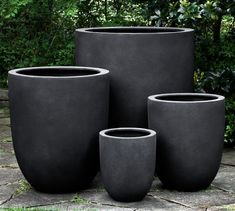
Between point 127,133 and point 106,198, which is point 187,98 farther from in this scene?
point 106,198

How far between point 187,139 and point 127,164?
503mm

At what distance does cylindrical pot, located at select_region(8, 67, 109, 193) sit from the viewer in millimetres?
4527

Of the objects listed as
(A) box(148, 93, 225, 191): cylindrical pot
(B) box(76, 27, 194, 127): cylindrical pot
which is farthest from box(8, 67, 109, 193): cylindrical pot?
(A) box(148, 93, 225, 191): cylindrical pot

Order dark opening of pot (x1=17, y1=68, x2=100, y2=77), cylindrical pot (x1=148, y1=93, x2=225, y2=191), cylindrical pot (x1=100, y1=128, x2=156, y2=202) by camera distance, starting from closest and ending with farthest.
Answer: cylindrical pot (x1=100, y1=128, x2=156, y2=202) < cylindrical pot (x1=148, y1=93, x2=225, y2=191) < dark opening of pot (x1=17, y1=68, x2=100, y2=77)

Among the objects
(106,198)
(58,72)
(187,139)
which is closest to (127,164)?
(106,198)

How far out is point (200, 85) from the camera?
6.25 m

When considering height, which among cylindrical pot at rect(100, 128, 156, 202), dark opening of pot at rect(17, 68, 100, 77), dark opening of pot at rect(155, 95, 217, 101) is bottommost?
cylindrical pot at rect(100, 128, 156, 202)

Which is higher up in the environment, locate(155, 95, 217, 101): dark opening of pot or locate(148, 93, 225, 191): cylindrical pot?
locate(155, 95, 217, 101): dark opening of pot

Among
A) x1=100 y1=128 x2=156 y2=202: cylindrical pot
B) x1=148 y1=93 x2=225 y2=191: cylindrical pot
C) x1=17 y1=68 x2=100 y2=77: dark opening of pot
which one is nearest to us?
x1=100 y1=128 x2=156 y2=202: cylindrical pot

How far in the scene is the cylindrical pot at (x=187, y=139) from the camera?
4664 mm

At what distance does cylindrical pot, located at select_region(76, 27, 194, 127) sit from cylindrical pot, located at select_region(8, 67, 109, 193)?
11.3 inches

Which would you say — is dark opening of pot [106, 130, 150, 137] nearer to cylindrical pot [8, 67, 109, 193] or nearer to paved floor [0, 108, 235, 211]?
cylindrical pot [8, 67, 109, 193]

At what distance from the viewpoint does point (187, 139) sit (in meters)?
4.69

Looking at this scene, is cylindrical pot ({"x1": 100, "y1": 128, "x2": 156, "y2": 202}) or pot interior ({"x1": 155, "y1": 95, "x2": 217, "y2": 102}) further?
pot interior ({"x1": 155, "y1": 95, "x2": 217, "y2": 102})
